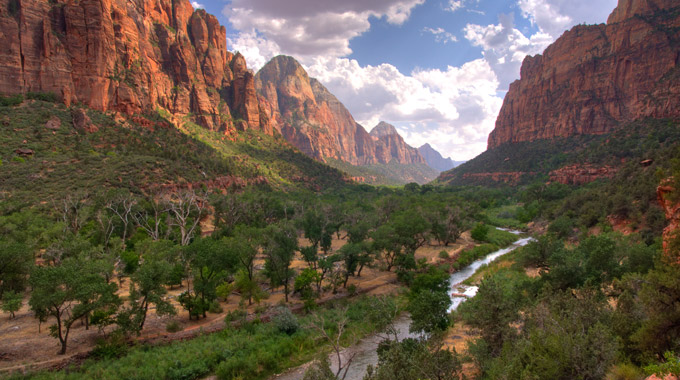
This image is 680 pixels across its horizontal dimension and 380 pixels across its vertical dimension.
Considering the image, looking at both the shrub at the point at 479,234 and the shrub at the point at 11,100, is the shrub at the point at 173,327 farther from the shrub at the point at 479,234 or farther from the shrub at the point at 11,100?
the shrub at the point at 11,100

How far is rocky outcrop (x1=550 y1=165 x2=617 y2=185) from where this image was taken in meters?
72.9

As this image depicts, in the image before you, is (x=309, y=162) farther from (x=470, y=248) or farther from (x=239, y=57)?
(x=470, y=248)

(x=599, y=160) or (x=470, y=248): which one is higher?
(x=599, y=160)

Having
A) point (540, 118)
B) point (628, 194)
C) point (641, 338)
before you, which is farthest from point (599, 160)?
point (641, 338)

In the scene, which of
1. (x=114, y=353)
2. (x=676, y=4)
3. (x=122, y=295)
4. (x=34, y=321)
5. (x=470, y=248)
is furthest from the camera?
(x=676, y=4)

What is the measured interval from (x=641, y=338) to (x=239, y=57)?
159 meters

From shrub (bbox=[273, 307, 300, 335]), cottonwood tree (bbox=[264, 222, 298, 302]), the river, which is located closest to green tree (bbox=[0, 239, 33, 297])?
cottonwood tree (bbox=[264, 222, 298, 302])

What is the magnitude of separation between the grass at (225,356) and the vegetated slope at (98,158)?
36.4 metres

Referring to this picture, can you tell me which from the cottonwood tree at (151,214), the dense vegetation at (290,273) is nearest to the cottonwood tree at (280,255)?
the dense vegetation at (290,273)

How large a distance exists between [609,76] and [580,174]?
61237 millimetres

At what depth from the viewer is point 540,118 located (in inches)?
5399

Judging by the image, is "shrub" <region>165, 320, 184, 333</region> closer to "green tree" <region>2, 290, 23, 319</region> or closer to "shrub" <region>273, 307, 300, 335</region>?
"shrub" <region>273, 307, 300, 335</region>

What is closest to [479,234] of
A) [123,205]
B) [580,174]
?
[580,174]

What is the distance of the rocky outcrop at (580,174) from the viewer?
72938 millimetres
